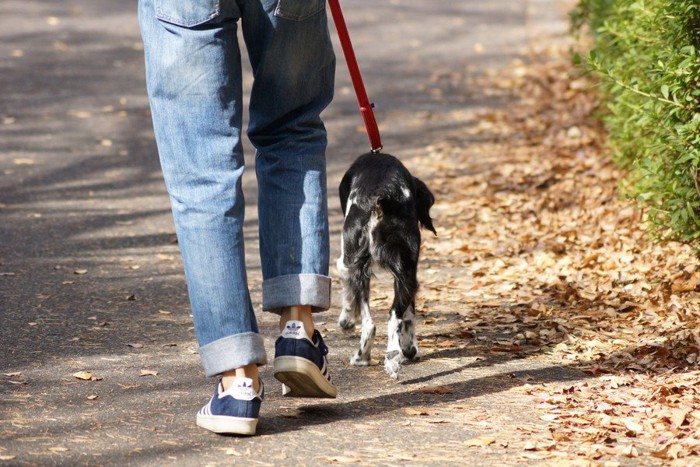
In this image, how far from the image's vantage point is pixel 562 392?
4.38 meters

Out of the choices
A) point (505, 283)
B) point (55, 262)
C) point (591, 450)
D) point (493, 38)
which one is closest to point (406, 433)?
point (591, 450)

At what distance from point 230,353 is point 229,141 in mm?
755

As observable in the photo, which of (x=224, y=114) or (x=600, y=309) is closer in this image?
(x=224, y=114)

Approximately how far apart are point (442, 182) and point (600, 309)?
3.62 m

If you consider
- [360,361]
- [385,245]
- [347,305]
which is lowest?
[360,361]

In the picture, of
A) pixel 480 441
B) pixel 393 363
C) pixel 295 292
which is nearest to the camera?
pixel 480 441

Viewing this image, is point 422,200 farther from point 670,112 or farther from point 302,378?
point 302,378

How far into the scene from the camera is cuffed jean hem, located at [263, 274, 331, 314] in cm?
395

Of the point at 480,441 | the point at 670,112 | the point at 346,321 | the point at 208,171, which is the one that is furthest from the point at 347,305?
the point at 670,112

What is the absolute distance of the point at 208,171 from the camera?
12.1 ft

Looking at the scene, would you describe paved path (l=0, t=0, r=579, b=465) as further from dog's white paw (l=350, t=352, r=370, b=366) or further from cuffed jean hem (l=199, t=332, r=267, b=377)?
cuffed jean hem (l=199, t=332, r=267, b=377)

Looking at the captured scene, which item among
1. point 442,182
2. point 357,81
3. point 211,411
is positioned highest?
point 357,81

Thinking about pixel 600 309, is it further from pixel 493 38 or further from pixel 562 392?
pixel 493 38

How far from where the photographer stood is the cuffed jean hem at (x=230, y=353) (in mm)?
3688
